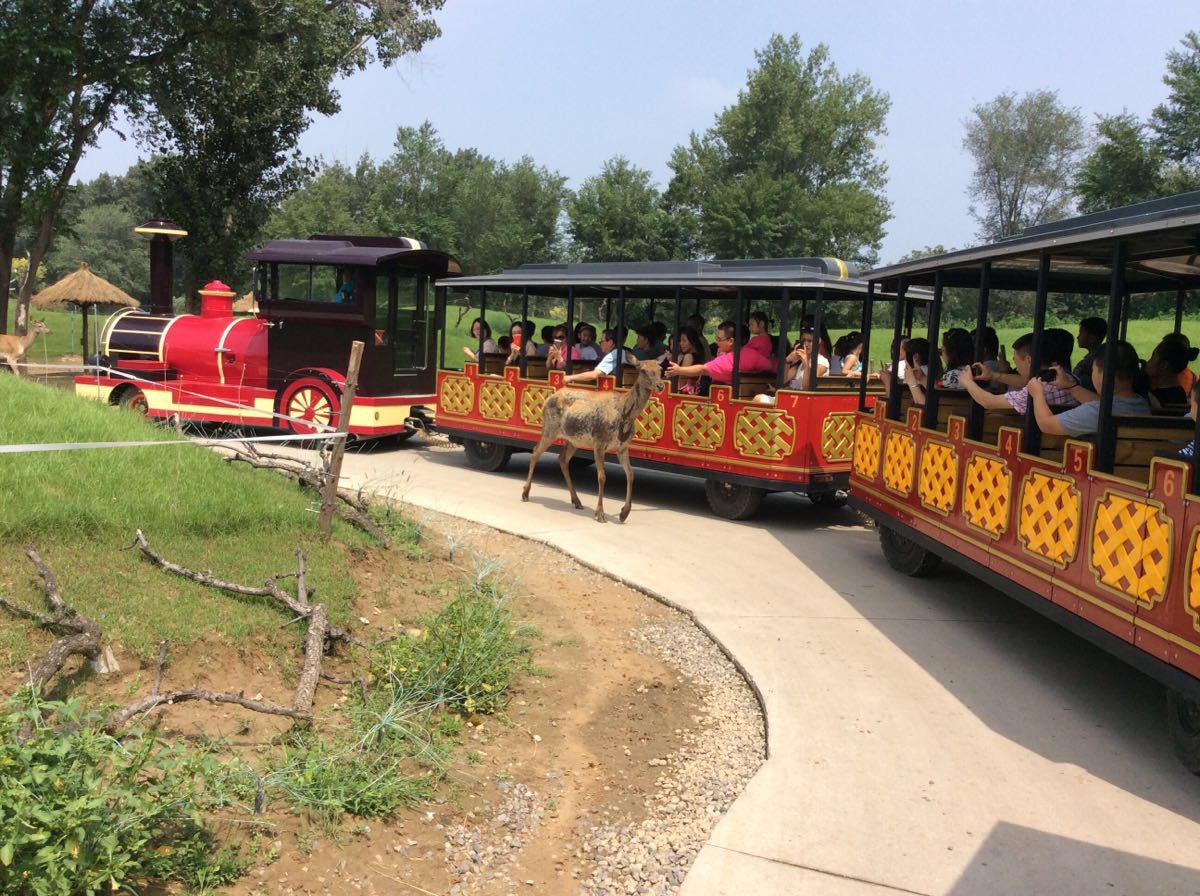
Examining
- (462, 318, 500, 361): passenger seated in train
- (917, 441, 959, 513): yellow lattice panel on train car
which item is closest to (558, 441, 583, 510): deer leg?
(462, 318, 500, 361): passenger seated in train

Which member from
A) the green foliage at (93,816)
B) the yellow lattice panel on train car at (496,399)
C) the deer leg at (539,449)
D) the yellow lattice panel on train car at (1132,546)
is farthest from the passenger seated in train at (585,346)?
the green foliage at (93,816)

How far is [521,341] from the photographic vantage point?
44.0ft

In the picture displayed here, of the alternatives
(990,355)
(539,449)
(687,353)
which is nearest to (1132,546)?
(990,355)

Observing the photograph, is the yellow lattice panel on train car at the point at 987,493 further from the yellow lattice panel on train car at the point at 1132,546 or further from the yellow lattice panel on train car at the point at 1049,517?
the yellow lattice panel on train car at the point at 1132,546

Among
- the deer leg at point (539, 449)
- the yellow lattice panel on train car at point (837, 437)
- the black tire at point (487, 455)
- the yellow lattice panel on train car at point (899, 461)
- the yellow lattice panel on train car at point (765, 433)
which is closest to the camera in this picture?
the yellow lattice panel on train car at point (899, 461)

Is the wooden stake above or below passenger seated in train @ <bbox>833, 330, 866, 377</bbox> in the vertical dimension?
below

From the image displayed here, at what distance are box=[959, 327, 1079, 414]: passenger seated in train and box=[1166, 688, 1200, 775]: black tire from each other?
6.82ft

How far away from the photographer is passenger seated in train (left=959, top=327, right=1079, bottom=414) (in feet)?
21.8

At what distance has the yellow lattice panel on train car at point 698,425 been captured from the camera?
10648 mm

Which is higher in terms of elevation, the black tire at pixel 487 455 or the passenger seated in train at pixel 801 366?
the passenger seated in train at pixel 801 366

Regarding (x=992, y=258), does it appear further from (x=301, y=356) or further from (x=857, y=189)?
(x=857, y=189)

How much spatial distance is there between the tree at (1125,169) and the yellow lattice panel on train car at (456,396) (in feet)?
110

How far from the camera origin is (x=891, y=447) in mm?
8641

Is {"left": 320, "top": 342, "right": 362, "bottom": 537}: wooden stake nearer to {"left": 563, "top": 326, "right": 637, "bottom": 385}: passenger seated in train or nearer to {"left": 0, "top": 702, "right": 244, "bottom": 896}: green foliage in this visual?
{"left": 0, "top": 702, "right": 244, "bottom": 896}: green foliage
